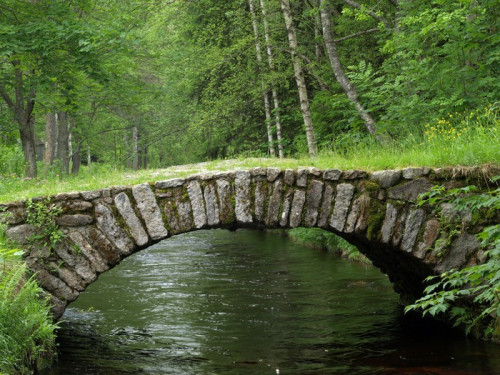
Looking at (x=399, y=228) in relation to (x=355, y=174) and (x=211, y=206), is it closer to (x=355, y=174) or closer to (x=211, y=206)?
(x=355, y=174)

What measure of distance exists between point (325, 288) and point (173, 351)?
3.76 meters

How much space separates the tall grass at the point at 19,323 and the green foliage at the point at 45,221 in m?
0.55

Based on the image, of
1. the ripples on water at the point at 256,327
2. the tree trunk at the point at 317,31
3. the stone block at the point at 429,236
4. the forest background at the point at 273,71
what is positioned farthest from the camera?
the tree trunk at the point at 317,31

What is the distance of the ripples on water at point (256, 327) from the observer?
21.3 feet

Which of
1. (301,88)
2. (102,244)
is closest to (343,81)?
(301,88)

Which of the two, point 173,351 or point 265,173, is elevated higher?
point 265,173

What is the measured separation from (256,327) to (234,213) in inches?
72.6

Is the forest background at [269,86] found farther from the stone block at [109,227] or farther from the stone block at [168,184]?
the stone block at [168,184]

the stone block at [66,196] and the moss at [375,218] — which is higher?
the stone block at [66,196]

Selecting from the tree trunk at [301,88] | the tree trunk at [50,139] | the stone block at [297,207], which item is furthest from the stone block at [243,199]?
the tree trunk at [50,139]

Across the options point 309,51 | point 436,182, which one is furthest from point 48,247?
point 309,51

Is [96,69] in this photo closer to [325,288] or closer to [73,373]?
[325,288]

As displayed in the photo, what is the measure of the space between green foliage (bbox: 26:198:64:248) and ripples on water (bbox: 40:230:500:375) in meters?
1.38

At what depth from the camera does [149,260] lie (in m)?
14.5
